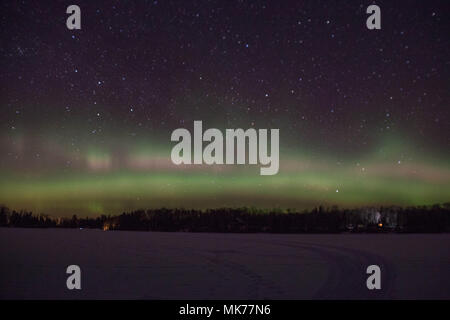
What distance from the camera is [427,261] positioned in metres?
14.7

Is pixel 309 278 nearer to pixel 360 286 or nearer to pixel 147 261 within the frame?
pixel 360 286

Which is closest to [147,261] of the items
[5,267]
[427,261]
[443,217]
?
[5,267]

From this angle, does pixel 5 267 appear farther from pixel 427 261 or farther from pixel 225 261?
pixel 427 261

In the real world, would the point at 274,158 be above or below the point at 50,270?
above
